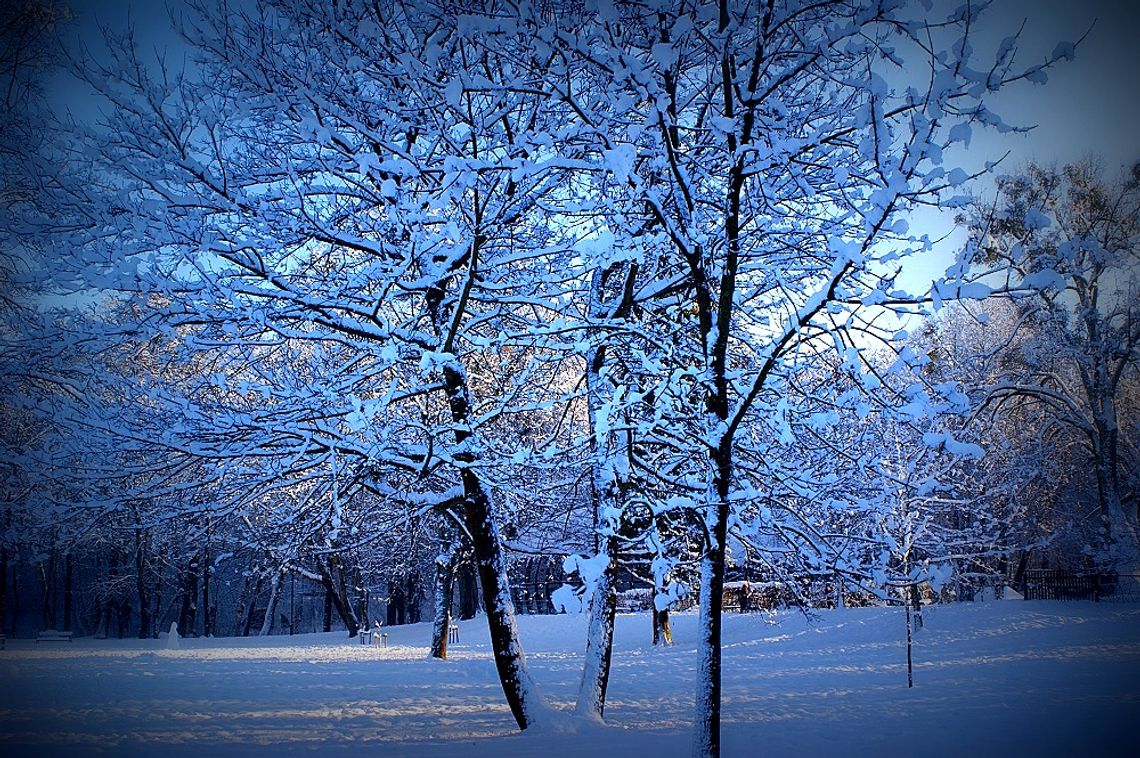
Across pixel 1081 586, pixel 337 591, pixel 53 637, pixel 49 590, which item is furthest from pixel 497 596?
pixel 49 590

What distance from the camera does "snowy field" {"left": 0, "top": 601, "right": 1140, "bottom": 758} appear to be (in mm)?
8484

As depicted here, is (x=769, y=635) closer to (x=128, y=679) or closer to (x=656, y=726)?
(x=656, y=726)

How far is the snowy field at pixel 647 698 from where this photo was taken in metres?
8.48

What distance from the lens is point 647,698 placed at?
504 inches

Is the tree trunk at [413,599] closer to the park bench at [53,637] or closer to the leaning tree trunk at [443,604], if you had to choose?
the park bench at [53,637]

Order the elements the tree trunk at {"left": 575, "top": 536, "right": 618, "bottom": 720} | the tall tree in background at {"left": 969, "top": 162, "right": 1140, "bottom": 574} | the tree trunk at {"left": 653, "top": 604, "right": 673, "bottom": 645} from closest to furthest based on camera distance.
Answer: the tree trunk at {"left": 575, "top": 536, "right": 618, "bottom": 720}, the tall tree in background at {"left": 969, "top": 162, "right": 1140, "bottom": 574}, the tree trunk at {"left": 653, "top": 604, "right": 673, "bottom": 645}

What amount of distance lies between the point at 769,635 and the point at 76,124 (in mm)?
24324

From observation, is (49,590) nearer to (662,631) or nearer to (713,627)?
(662,631)

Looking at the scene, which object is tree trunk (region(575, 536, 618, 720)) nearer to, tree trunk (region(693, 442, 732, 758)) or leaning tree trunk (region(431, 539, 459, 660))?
tree trunk (region(693, 442, 732, 758))

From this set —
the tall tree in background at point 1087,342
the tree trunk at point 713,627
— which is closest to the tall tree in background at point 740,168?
the tree trunk at point 713,627

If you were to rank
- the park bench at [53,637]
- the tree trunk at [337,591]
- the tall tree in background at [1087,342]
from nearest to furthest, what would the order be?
the tall tree in background at [1087,342] < the park bench at [53,637] < the tree trunk at [337,591]

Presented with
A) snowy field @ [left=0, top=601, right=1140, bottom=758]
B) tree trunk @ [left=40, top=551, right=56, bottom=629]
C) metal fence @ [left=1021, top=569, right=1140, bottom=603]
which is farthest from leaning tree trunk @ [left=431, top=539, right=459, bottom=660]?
tree trunk @ [left=40, top=551, right=56, bottom=629]

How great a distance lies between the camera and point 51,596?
44719 millimetres

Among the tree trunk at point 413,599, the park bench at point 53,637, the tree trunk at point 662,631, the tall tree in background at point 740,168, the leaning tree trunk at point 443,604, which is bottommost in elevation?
the tree trunk at point 413,599
